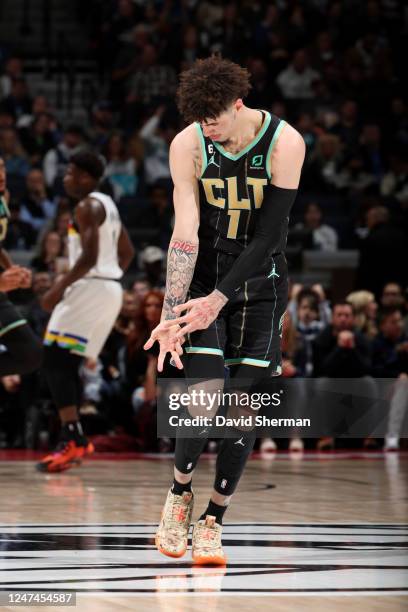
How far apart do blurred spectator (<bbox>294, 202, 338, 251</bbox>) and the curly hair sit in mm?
8593

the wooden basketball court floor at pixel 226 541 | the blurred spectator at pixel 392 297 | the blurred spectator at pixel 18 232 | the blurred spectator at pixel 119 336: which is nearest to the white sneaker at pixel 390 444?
the blurred spectator at pixel 392 297

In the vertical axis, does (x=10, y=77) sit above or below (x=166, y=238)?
above

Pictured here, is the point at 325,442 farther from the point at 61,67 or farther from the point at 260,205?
the point at 61,67

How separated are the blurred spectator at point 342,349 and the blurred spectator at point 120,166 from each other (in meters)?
4.24

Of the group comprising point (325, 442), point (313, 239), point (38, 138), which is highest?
point (38, 138)

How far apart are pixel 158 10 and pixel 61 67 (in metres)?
1.50

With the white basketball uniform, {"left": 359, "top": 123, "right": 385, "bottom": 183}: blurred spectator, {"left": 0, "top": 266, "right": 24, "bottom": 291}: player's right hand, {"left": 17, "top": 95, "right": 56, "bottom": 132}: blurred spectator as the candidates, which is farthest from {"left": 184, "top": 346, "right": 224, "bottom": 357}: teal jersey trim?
{"left": 359, "top": 123, "right": 385, "bottom": 183}: blurred spectator

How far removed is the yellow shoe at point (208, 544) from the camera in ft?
13.4

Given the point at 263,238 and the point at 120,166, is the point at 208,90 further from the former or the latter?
the point at 120,166

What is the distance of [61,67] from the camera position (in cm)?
1553

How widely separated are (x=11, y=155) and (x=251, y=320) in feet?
30.4

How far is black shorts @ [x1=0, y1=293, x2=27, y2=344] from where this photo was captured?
702 centimetres

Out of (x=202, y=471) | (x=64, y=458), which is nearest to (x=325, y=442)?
(x=202, y=471)

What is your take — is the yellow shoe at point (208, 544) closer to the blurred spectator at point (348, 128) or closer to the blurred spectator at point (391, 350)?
the blurred spectator at point (391, 350)
